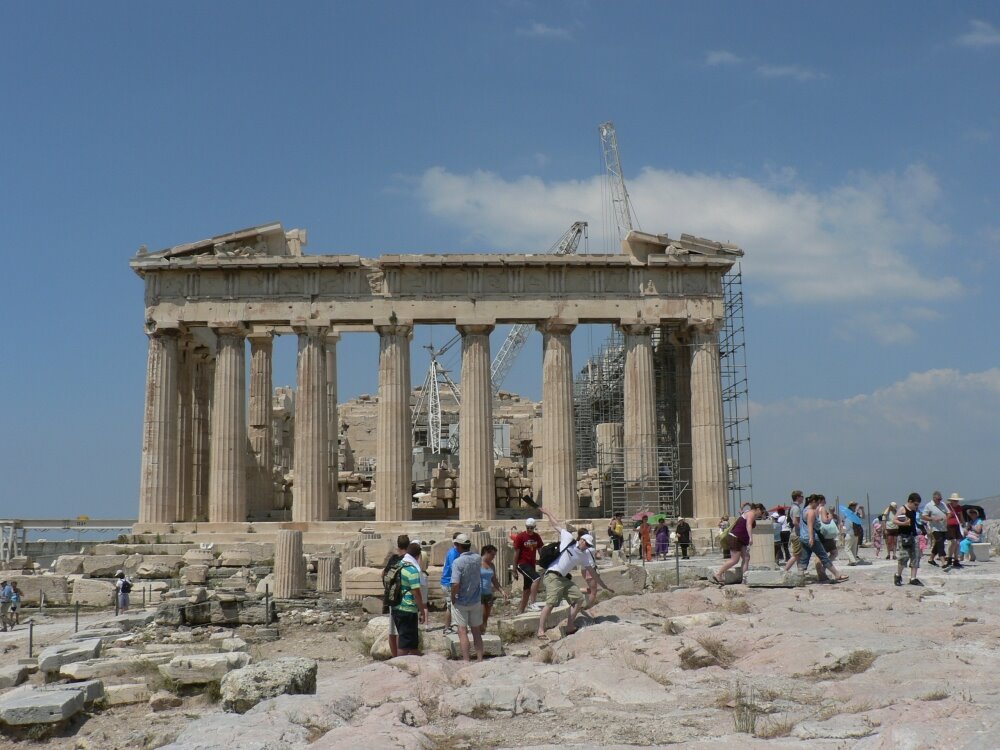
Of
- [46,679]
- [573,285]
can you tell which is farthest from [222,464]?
[46,679]

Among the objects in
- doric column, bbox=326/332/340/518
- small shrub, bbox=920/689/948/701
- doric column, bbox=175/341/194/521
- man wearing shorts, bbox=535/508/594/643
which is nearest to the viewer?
small shrub, bbox=920/689/948/701

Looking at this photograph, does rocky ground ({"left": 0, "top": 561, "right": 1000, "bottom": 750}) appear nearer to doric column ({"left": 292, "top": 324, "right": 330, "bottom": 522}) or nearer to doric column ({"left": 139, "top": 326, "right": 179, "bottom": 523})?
doric column ({"left": 292, "top": 324, "right": 330, "bottom": 522})

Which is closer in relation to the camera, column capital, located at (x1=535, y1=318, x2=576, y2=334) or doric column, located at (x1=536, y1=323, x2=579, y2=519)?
doric column, located at (x1=536, y1=323, x2=579, y2=519)

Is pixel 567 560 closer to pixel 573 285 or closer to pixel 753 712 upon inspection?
pixel 753 712

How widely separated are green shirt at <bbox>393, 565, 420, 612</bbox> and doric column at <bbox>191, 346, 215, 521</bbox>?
92.9 ft

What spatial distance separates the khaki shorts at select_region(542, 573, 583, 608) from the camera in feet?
50.5

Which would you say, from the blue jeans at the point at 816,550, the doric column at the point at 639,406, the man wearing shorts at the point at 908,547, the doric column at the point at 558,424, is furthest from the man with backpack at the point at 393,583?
the doric column at the point at 639,406

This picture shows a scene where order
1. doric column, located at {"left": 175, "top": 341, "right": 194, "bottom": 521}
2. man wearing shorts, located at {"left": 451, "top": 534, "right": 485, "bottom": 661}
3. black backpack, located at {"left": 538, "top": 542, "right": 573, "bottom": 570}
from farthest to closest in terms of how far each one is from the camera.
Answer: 1. doric column, located at {"left": 175, "top": 341, "right": 194, "bottom": 521}
2. black backpack, located at {"left": 538, "top": 542, "right": 573, "bottom": 570}
3. man wearing shorts, located at {"left": 451, "top": 534, "right": 485, "bottom": 661}

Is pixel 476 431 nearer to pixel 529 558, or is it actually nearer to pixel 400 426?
pixel 400 426

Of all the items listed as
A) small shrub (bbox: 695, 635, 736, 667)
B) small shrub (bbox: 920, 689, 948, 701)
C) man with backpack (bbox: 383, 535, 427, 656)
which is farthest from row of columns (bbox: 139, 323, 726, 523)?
small shrub (bbox: 920, 689, 948, 701)

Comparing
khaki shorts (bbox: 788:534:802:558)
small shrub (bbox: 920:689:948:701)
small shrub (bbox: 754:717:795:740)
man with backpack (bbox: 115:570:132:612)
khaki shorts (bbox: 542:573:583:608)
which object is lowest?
man with backpack (bbox: 115:570:132:612)

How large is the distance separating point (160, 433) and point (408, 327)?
30.3ft

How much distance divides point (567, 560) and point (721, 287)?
81.7 feet

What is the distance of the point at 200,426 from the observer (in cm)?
4216
